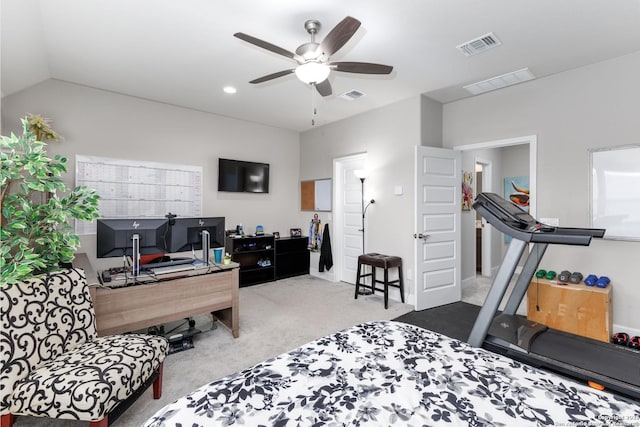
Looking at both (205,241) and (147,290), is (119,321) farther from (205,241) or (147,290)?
(205,241)

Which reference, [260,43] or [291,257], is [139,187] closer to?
[291,257]

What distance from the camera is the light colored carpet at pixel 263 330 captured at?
2.09 metres

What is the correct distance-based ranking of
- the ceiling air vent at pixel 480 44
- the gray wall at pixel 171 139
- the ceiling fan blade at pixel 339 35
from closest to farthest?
the ceiling fan blade at pixel 339 35 < the ceiling air vent at pixel 480 44 < the gray wall at pixel 171 139

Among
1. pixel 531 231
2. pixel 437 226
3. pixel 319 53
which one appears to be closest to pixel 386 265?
pixel 437 226

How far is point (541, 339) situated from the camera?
2154 mm

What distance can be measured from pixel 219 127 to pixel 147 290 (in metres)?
3.24

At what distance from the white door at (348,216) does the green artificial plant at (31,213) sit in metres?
3.67

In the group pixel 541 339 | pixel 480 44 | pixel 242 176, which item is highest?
pixel 480 44

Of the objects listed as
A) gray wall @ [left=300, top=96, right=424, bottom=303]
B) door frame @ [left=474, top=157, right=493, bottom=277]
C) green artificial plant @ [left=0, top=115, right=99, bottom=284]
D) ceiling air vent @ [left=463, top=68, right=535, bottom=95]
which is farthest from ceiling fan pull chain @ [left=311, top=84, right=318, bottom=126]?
door frame @ [left=474, top=157, right=493, bottom=277]

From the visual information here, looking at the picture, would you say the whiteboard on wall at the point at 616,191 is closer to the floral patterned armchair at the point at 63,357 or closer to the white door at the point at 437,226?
the white door at the point at 437,226

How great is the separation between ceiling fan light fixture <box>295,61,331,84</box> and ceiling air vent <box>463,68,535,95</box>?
235 centimetres

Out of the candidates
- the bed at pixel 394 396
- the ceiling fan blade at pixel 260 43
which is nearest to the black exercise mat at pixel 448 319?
the bed at pixel 394 396

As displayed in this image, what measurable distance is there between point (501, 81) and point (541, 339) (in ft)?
9.51

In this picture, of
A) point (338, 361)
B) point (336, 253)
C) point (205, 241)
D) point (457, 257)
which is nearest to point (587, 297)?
point (457, 257)
